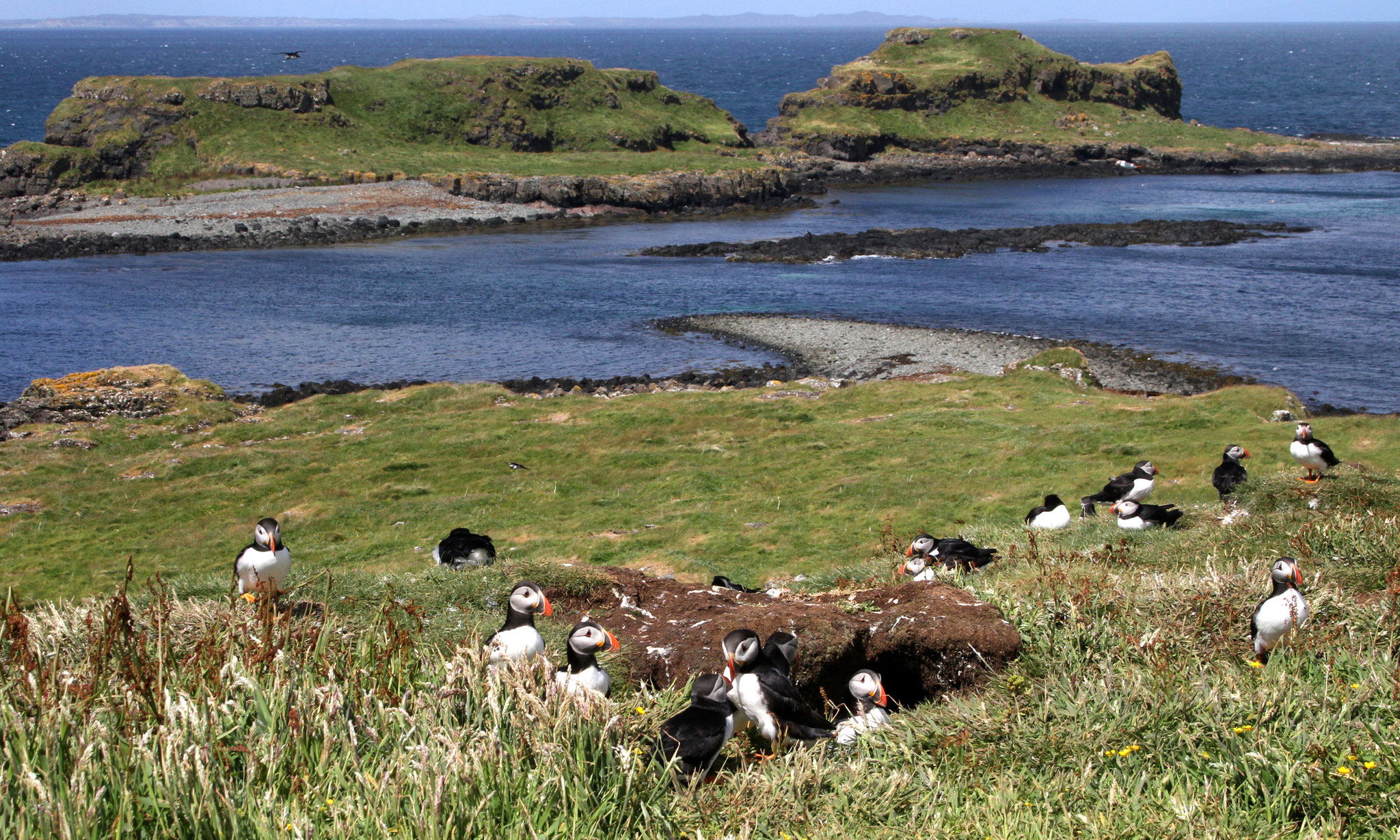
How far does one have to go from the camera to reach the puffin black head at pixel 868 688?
8898 mm

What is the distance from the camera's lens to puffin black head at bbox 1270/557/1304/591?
961cm

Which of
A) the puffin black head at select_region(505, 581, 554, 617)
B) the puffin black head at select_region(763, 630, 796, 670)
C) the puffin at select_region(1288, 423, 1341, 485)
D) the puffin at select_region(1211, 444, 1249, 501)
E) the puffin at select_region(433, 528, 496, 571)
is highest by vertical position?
the puffin black head at select_region(505, 581, 554, 617)

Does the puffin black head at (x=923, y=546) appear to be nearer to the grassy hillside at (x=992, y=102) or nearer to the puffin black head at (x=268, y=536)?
the puffin black head at (x=268, y=536)

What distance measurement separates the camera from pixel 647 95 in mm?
119625

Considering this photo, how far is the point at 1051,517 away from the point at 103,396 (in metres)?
30.8

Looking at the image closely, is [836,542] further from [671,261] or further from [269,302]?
[671,261]

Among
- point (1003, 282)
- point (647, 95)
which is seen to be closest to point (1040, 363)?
point (1003, 282)

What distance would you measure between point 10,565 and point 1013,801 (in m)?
20.0

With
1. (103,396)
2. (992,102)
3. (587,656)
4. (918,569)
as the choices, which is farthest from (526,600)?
(992,102)

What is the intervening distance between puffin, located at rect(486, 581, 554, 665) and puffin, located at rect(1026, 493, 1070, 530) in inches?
409

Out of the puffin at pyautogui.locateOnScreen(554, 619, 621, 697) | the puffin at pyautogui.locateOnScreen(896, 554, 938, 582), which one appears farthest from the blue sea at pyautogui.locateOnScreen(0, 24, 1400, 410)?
the puffin at pyautogui.locateOnScreen(554, 619, 621, 697)

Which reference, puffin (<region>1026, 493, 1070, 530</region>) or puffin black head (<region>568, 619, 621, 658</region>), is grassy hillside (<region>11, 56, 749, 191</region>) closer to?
puffin (<region>1026, 493, 1070, 530</region>)

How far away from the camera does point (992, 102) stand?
411ft

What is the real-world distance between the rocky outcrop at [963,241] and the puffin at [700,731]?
210 ft
